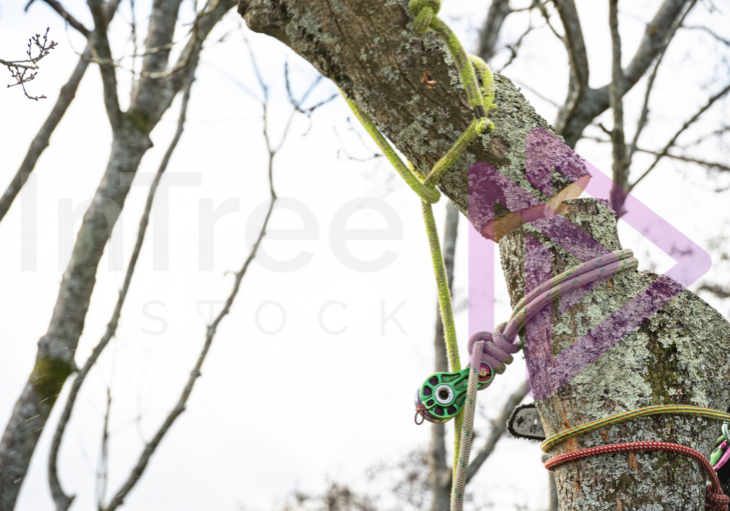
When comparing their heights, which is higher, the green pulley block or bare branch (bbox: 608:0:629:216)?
bare branch (bbox: 608:0:629:216)

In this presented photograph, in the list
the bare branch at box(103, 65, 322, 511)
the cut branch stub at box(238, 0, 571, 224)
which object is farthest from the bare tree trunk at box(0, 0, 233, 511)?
the cut branch stub at box(238, 0, 571, 224)

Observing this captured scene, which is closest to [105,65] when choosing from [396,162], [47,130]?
[47,130]

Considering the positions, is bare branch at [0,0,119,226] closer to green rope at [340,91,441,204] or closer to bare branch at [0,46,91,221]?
bare branch at [0,46,91,221]

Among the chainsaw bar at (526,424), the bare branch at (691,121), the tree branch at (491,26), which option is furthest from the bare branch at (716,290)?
the chainsaw bar at (526,424)

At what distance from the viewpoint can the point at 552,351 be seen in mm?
888

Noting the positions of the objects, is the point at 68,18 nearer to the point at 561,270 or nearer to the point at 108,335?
the point at 108,335

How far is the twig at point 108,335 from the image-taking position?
267cm

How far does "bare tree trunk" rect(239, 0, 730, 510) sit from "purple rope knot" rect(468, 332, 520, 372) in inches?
3.5

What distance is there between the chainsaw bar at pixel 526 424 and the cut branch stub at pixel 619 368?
0.25 m

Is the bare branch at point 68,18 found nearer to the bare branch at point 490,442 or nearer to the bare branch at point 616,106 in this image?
the bare branch at point 616,106

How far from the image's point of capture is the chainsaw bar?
3.75 ft

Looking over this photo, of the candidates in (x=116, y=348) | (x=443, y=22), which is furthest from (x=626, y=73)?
(x=116, y=348)

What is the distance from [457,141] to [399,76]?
0.14 meters

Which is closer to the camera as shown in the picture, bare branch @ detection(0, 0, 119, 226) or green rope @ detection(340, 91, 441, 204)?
green rope @ detection(340, 91, 441, 204)
